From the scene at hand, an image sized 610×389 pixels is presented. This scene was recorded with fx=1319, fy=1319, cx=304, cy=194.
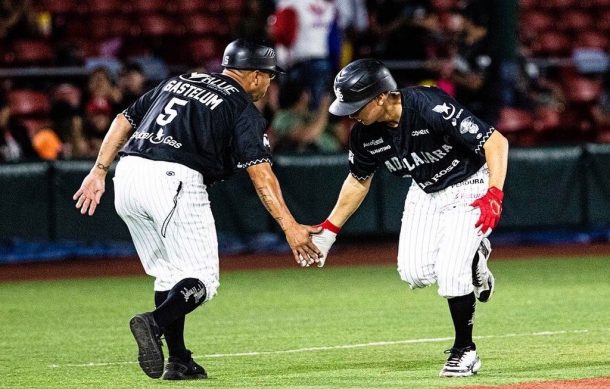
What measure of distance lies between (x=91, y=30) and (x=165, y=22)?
115 cm

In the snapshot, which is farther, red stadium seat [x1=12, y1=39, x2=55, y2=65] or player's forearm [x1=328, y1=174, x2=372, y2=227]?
red stadium seat [x1=12, y1=39, x2=55, y2=65]

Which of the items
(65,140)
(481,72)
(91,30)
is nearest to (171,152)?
(65,140)

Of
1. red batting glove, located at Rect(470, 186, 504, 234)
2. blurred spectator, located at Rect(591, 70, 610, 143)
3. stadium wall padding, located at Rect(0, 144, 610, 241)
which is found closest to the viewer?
red batting glove, located at Rect(470, 186, 504, 234)

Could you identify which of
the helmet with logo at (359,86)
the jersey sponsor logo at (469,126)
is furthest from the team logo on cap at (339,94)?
the jersey sponsor logo at (469,126)

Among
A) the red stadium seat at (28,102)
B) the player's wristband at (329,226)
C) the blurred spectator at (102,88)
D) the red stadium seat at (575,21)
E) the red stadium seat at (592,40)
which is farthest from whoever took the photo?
the red stadium seat at (575,21)

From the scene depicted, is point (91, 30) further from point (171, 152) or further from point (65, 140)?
point (171, 152)

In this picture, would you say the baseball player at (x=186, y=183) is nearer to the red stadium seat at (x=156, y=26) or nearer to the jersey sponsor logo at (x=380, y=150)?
the jersey sponsor logo at (x=380, y=150)

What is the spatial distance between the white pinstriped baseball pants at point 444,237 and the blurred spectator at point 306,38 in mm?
8861

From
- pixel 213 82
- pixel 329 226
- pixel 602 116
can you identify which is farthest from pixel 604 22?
pixel 213 82

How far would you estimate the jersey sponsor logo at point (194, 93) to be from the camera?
23.7 feet

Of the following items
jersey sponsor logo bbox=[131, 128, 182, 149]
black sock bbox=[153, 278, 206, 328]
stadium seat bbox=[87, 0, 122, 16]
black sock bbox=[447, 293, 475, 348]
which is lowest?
stadium seat bbox=[87, 0, 122, 16]

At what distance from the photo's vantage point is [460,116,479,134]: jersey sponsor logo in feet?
23.3

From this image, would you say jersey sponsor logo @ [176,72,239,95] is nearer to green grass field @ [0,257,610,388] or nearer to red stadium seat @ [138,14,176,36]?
green grass field @ [0,257,610,388]

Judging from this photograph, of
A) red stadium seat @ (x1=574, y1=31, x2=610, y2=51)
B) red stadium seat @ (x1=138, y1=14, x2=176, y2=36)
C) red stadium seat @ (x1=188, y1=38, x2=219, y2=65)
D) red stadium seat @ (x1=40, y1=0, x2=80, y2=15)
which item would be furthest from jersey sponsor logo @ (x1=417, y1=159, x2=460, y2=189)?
red stadium seat @ (x1=574, y1=31, x2=610, y2=51)
